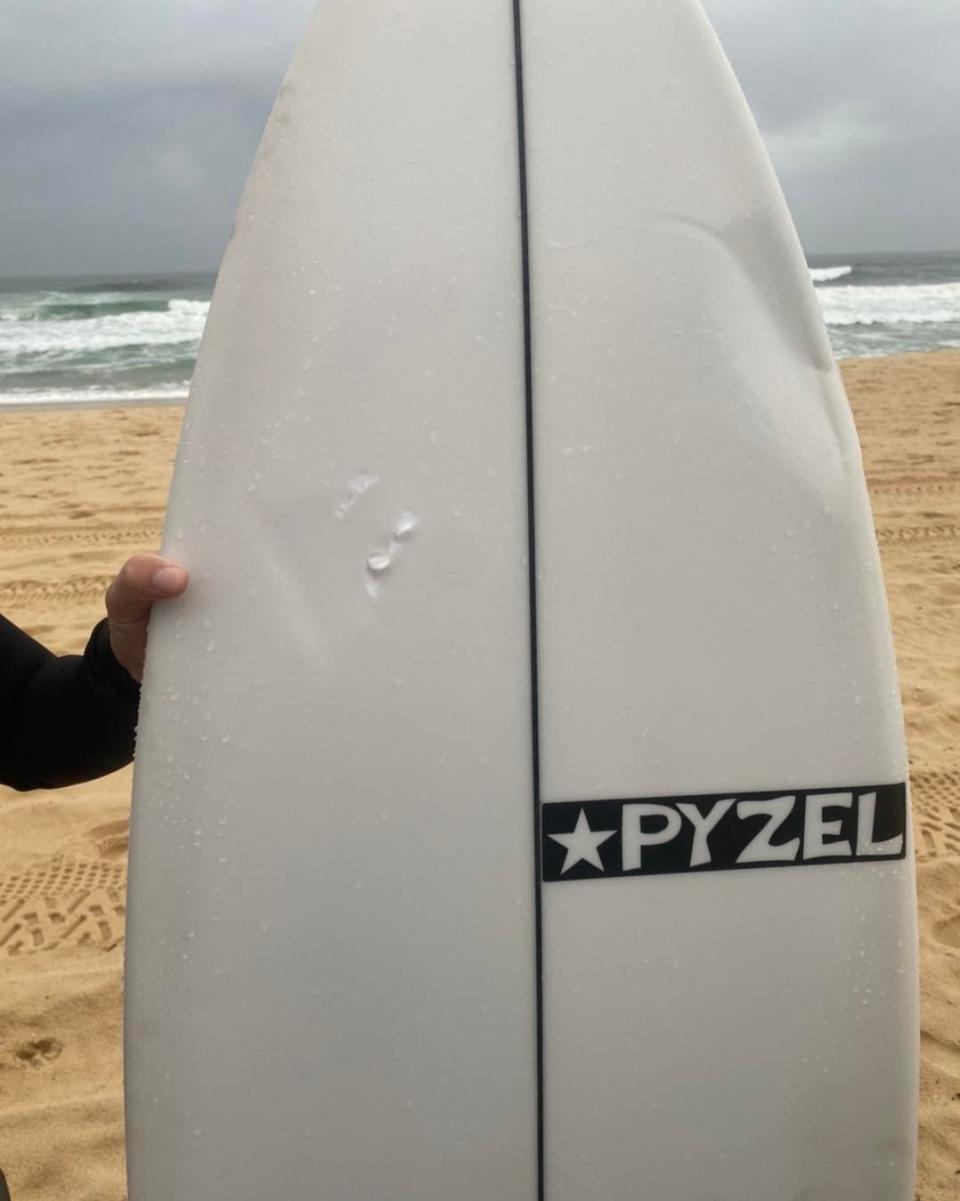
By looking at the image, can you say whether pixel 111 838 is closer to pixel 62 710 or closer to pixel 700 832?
pixel 62 710

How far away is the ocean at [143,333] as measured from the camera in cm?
1339

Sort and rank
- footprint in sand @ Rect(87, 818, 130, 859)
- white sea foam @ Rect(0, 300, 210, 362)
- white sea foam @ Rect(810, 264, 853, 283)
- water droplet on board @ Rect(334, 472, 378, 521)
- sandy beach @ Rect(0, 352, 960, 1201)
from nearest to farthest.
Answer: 1. water droplet on board @ Rect(334, 472, 378, 521)
2. sandy beach @ Rect(0, 352, 960, 1201)
3. footprint in sand @ Rect(87, 818, 130, 859)
4. white sea foam @ Rect(0, 300, 210, 362)
5. white sea foam @ Rect(810, 264, 853, 283)

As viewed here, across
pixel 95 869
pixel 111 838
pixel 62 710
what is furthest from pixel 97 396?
pixel 62 710

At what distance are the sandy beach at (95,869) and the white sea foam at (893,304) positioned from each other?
15.6 meters

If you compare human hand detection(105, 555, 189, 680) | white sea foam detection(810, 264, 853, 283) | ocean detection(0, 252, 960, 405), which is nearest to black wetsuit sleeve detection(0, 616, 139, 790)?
human hand detection(105, 555, 189, 680)

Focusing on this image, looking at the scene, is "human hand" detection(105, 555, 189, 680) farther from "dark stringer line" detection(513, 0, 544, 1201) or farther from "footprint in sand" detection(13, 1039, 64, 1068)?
"footprint in sand" detection(13, 1039, 64, 1068)

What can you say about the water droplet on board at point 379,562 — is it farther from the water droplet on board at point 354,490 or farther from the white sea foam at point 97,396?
the white sea foam at point 97,396

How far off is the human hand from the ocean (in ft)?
31.3

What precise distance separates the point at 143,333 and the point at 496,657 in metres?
19.3

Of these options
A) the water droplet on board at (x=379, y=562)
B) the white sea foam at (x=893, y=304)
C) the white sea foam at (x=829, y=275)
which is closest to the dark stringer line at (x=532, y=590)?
the water droplet on board at (x=379, y=562)

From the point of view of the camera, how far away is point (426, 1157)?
1302 mm

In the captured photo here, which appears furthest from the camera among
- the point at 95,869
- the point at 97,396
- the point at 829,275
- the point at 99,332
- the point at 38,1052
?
the point at 829,275

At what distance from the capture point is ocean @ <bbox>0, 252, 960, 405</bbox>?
13.4 meters

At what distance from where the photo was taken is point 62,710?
1.50 m
